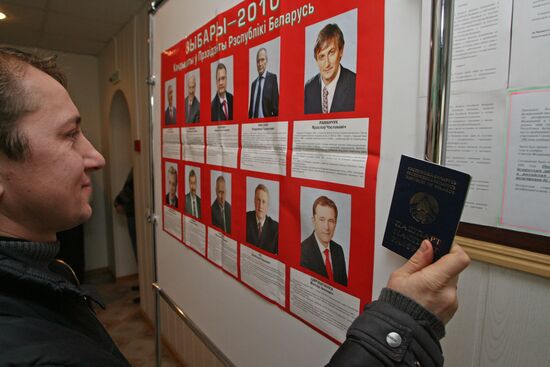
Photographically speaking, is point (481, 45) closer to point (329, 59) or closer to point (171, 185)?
point (329, 59)

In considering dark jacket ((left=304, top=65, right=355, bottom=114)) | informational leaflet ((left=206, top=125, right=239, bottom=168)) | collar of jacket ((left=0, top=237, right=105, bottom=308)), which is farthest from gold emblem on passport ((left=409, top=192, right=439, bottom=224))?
informational leaflet ((left=206, top=125, right=239, bottom=168))

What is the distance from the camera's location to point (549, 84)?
60 cm

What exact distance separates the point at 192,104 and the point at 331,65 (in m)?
0.86

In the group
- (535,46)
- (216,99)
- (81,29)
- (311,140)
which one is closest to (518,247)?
(535,46)

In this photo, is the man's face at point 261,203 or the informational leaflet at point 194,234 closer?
A: the man's face at point 261,203

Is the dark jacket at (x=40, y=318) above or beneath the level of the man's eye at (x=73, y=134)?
beneath

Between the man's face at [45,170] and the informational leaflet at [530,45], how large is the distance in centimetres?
90

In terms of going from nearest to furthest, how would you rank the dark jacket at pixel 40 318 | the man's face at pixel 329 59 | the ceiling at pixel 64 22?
the dark jacket at pixel 40 318
the man's face at pixel 329 59
the ceiling at pixel 64 22

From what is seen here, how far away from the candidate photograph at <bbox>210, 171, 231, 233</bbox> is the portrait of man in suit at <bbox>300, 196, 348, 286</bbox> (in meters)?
0.46

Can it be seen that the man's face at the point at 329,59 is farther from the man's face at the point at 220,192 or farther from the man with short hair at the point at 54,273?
the man's face at the point at 220,192

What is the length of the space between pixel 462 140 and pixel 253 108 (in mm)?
654

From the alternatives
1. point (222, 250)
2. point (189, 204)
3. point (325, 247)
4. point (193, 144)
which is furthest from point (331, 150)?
point (189, 204)

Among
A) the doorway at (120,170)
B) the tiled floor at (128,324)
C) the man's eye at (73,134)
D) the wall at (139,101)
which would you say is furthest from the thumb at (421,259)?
the doorway at (120,170)

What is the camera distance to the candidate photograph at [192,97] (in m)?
1.50
